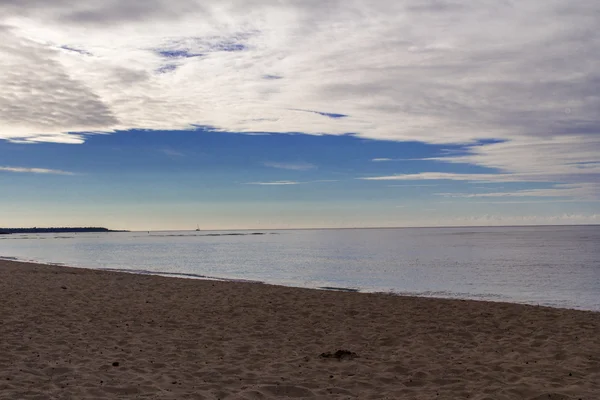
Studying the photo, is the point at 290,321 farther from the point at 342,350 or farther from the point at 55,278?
the point at 55,278

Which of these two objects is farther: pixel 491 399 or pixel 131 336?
pixel 131 336

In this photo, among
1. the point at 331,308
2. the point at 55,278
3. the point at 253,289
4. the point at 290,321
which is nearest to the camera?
the point at 290,321

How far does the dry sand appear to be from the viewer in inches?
327

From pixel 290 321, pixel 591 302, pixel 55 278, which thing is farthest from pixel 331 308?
pixel 55 278

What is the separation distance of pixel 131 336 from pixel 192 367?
11.1ft

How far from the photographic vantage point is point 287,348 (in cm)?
1151

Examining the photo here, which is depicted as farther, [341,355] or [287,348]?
[287,348]

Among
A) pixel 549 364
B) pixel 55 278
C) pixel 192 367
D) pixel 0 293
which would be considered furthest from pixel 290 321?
pixel 55 278

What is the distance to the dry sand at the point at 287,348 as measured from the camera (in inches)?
327

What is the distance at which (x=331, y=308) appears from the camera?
686 inches

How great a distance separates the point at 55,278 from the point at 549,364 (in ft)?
78.6

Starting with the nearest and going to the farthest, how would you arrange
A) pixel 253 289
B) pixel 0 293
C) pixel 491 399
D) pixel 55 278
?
pixel 491 399, pixel 0 293, pixel 253 289, pixel 55 278

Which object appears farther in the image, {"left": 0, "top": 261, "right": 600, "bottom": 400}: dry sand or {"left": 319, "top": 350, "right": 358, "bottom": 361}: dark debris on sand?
{"left": 319, "top": 350, "right": 358, "bottom": 361}: dark debris on sand

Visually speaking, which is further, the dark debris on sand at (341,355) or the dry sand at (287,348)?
the dark debris on sand at (341,355)
